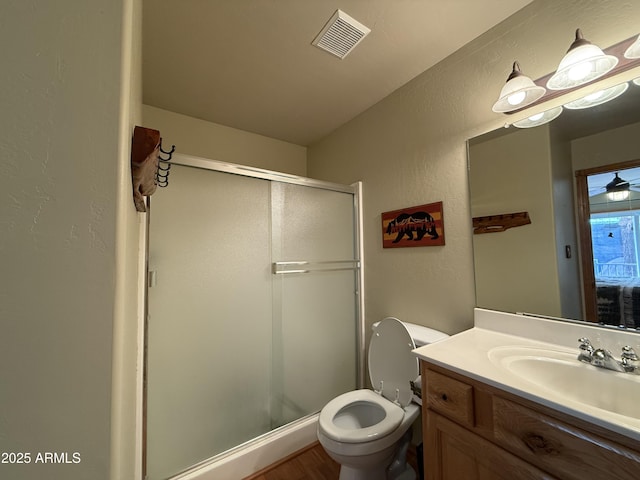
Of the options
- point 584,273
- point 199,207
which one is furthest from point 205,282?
point 584,273

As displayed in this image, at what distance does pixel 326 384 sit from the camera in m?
1.90

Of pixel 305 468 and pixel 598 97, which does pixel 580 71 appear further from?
pixel 305 468

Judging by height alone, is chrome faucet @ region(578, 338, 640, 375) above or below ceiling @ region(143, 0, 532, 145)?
below

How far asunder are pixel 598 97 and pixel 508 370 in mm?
1141

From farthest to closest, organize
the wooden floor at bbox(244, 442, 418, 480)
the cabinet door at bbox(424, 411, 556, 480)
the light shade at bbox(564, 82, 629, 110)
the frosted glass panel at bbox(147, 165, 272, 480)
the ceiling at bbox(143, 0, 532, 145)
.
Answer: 1. the wooden floor at bbox(244, 442, 418, 480)
2. the frosted glass panel at bbox(147, 165, 272, 480)
3. the ceiling at bbox(143, 0, 532, 145)
4. the light shade at bbox(564, 82, 629, 110)
5. the cabinet door at bbox(424, 411, 556, 480)

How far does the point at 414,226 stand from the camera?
1623 millimetres

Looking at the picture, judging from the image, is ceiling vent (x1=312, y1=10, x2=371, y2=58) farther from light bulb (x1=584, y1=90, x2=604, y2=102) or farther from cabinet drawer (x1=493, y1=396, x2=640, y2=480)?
cabinet drawer (x1=493, y1=396, x2=640, y2=480)

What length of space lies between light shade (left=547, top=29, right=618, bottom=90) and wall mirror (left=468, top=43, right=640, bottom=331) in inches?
3.9

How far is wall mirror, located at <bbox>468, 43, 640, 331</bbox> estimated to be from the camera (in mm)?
951

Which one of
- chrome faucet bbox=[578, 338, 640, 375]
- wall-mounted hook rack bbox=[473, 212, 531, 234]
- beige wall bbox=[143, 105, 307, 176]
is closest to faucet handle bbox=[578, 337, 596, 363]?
chrome faucet bbox=[578, 338, 640, 375]

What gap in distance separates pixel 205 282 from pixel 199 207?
0.44 metres

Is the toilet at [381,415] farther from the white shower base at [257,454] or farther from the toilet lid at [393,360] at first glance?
the white shower base at [257,454]

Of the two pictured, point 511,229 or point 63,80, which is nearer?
point 63,80

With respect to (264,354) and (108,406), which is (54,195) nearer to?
(108,406)
